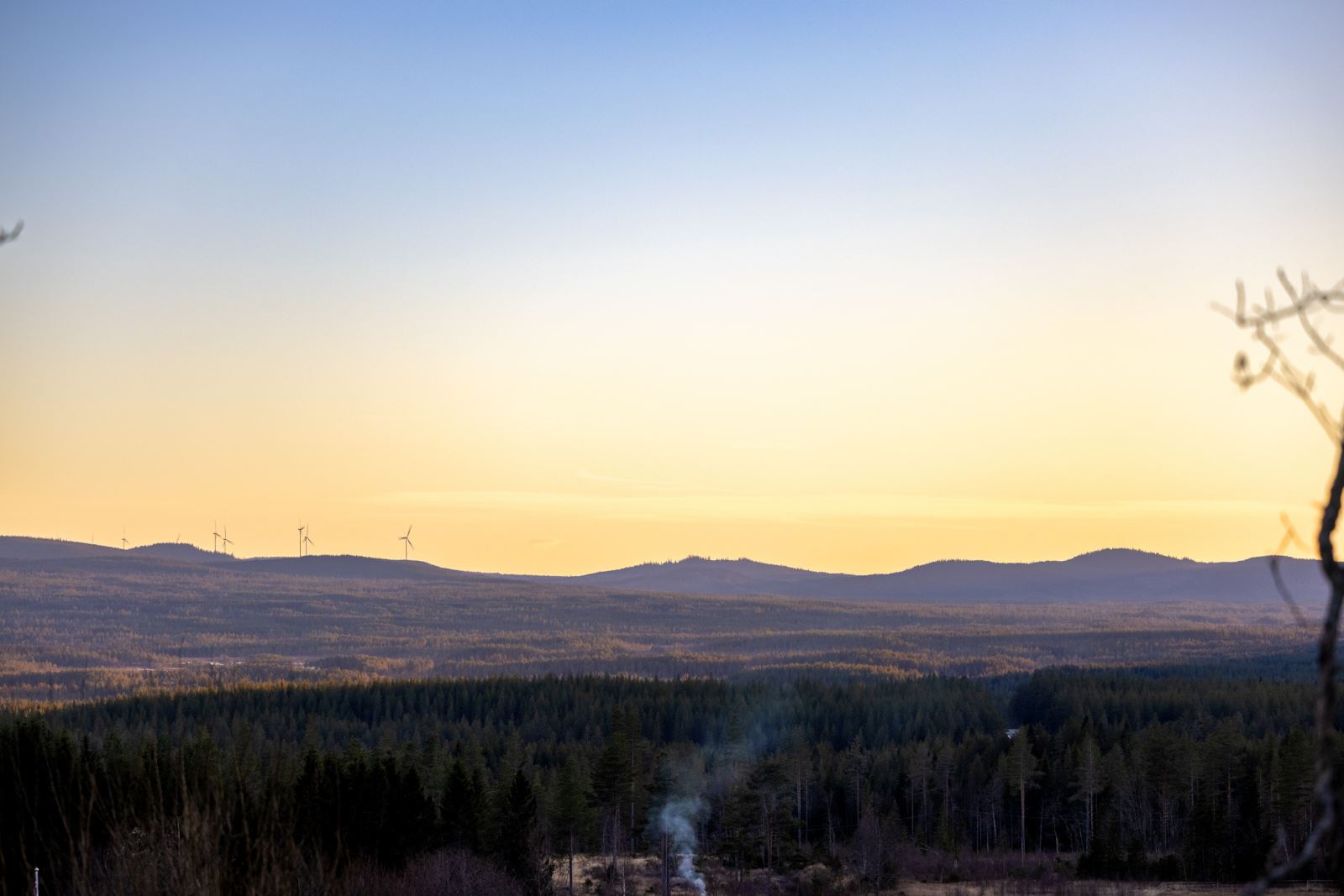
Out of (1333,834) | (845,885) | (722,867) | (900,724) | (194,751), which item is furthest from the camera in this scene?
(900,724)

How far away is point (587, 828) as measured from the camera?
89.9 m

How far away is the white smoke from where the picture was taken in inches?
3612

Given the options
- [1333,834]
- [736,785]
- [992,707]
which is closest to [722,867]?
[736,785]

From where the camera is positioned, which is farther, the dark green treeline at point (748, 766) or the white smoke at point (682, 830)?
the white smoke at point (682, 830)

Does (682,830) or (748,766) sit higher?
(748,766)

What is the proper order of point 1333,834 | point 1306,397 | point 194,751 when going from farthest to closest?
point 194,751, point 1333,834, point 1306,397

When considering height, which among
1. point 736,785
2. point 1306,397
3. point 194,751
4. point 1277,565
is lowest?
point 736,785

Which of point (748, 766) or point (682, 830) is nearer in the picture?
point (682, 830)

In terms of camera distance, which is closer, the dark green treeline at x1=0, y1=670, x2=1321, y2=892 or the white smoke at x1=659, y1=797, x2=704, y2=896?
the dark green treeline at x1=0, y1=670, x2=1321, y2=892

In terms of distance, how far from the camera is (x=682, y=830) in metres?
93.9

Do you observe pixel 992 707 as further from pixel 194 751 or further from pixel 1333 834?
pixel 1333 834

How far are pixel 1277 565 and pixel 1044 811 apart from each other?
369ft

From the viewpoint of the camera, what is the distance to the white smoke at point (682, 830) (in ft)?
301

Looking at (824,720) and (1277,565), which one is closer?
(1277,565)
